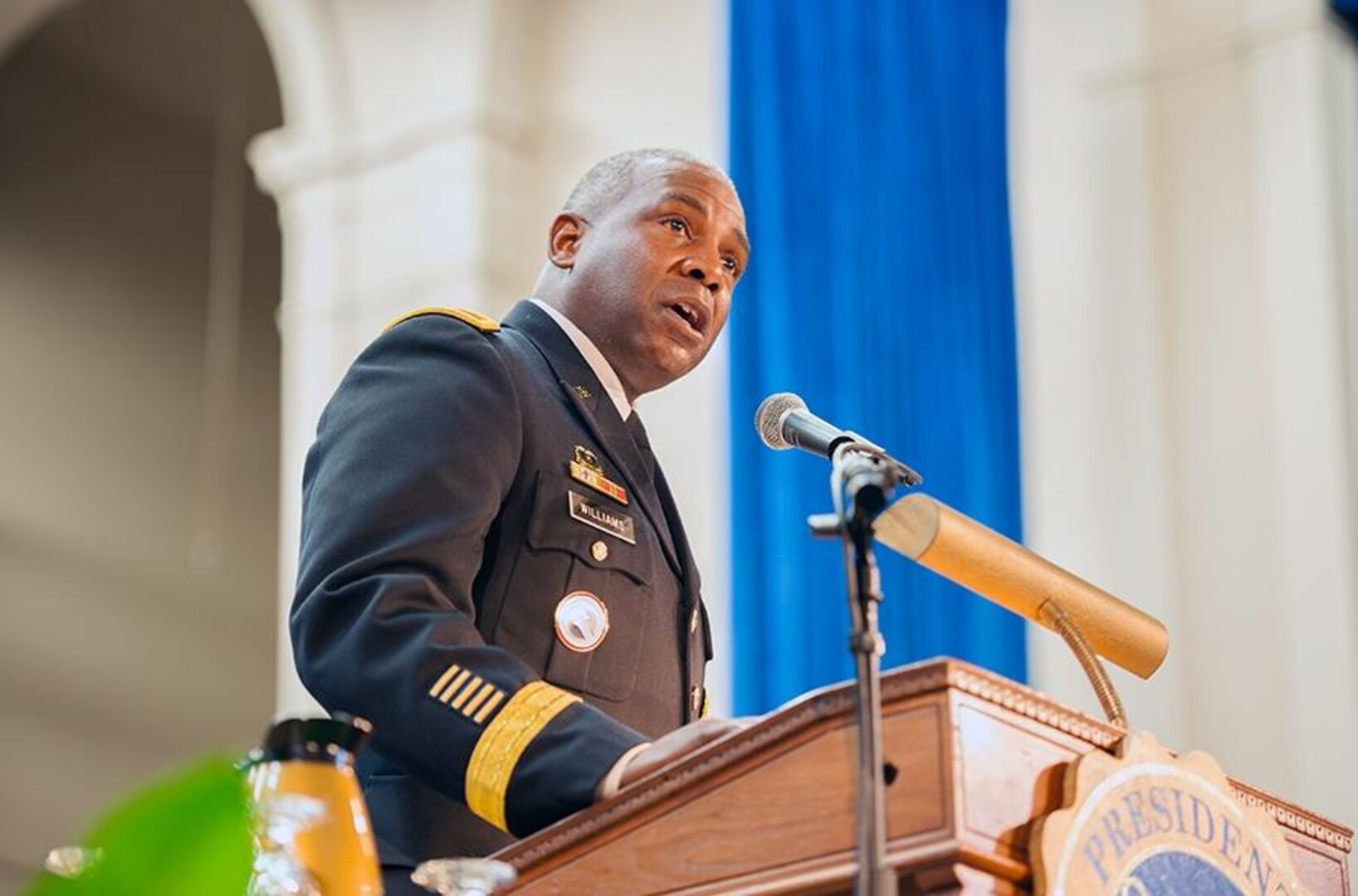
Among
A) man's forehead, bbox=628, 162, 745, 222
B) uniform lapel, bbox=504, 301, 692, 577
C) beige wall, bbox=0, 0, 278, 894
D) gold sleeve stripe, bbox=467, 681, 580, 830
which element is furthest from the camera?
beige wall, bbox=0, 0, 278, 894

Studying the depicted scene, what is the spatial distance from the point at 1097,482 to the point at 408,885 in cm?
379

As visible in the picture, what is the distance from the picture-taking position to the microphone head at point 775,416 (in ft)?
8.14

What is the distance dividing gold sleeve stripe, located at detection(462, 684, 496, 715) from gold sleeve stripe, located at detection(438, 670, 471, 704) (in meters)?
0.02

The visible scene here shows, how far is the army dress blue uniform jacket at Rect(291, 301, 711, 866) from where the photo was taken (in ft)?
7.63

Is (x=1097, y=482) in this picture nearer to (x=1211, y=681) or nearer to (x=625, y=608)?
(x=1211, y=681)

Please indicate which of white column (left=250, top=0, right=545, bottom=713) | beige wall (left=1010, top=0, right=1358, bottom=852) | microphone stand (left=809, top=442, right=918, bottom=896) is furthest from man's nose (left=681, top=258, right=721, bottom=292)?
white column (left=250, top=0, right=545, bottom=713)

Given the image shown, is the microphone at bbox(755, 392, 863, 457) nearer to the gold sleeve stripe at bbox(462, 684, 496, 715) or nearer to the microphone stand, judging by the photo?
the microphone stand

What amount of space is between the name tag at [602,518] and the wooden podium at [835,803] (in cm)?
57

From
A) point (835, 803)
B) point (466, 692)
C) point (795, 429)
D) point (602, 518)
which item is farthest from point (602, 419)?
point (835, 803)

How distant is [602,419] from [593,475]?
15cm

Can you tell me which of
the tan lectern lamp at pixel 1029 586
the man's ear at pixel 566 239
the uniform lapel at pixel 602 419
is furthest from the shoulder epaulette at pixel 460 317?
the tan lectern lamp at pixel 1029 586

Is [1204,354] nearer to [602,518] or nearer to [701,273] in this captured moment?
[701,273]

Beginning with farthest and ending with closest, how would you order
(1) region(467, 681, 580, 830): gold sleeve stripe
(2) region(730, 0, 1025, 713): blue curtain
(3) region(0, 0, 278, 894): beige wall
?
(3) region(0, 0, 278, 894): beige wall → (2) region(730, 0, 1025, 713): blue curtain → (1) region(467, 681, 580, 830): gold sleeve stripe

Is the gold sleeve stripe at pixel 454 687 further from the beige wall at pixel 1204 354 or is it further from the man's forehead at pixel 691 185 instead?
the beige wall at pixel 1204 354
